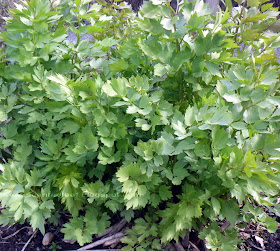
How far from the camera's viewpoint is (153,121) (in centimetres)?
121

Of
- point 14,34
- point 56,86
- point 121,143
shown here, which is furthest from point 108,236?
point 14,34

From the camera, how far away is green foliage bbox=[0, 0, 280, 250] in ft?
3.70

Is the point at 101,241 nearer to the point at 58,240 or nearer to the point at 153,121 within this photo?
the point at 58,240

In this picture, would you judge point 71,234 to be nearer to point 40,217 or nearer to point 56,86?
point 40,217

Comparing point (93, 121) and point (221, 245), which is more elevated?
point (93, 121)

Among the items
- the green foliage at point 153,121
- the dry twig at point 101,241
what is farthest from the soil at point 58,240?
the green foliage at point 153,121

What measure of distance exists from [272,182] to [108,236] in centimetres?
93

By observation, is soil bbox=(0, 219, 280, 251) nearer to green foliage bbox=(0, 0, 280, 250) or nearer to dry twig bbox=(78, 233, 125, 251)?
dry twig bbox=(78, 233, 125, 251)

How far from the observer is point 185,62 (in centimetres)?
122

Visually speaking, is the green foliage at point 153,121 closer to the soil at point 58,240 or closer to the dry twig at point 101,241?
the dry twig at point 101,241

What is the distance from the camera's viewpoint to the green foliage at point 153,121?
1.13 m

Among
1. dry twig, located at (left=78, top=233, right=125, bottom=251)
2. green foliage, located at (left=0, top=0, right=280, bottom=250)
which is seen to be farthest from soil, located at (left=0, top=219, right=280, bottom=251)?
green foliage, located at (left=0, top=0, right=280, bottom=250)

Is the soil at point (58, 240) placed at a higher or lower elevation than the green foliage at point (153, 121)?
lower

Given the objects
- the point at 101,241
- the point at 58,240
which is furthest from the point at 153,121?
the point at 58,240
